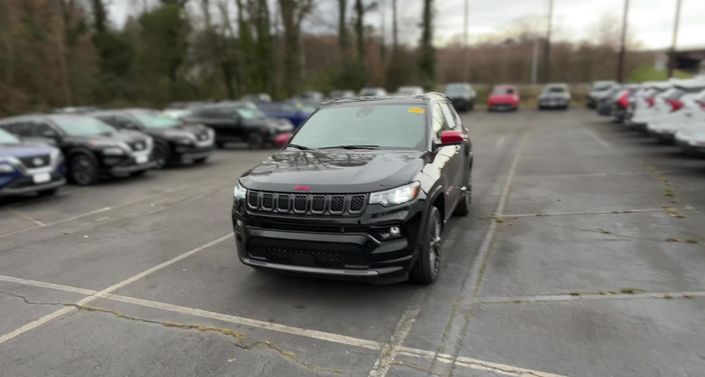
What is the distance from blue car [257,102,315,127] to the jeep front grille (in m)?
15.8

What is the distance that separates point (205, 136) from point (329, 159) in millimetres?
10098

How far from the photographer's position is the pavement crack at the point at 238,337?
3.38 meters

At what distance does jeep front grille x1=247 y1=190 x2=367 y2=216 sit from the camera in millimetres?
4020

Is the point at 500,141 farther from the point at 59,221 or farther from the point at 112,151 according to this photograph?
the point at 59,221

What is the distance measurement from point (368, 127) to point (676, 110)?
9.46 meters

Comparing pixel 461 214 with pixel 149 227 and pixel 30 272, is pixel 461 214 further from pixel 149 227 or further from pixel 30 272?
pixel 30 272

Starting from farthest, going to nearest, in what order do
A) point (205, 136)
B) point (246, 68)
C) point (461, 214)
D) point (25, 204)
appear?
point (246, 68)
point (205, 136)
point (25, 204)
point (461, 214)

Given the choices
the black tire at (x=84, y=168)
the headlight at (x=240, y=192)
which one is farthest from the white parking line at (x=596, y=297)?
the black tire at (x=84, y=168)

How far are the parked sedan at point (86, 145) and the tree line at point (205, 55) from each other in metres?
10.9

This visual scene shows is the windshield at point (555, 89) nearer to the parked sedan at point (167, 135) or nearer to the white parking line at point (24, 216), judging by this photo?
the parked sedan at point (167, 135)

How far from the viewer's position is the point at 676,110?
1143 centimetres

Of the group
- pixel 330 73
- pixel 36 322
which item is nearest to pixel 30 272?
pixel 36 322

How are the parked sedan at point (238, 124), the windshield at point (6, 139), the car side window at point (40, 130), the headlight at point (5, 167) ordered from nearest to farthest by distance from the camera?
the headlight at point (5, 167) < the windshield at point (6, 139) < the car side window at point (40, 130) < the parked sedan at point (238, 124)

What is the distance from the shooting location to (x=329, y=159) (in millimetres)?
4770
